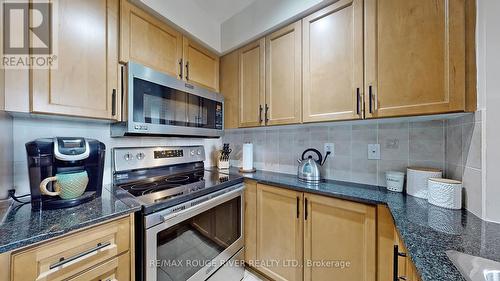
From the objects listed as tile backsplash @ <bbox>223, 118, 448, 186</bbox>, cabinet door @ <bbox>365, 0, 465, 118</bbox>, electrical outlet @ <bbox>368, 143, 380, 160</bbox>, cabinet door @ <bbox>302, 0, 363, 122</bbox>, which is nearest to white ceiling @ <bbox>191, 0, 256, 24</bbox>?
cabinet door @ <bbox>302, 0, 363, 122</bbox>

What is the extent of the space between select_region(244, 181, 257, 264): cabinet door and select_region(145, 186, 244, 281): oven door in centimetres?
7

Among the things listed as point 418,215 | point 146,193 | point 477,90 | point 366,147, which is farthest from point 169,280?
point 477,90

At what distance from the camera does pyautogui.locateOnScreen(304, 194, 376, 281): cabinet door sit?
1043mm

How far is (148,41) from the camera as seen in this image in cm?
132

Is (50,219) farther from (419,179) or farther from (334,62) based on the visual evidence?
(419,179)

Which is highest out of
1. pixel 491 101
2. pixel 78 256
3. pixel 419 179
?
pixel 491 101

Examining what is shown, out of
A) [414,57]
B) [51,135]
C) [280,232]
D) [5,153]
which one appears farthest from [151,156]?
[414,57]

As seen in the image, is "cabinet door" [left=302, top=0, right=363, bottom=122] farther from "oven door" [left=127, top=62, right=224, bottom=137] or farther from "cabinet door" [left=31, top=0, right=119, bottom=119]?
"cabinet door" [left=31, top=0, right=119, bottom=119]

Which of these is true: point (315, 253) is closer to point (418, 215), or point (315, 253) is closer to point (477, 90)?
point (418, 215)

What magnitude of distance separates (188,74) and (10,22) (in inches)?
37.4

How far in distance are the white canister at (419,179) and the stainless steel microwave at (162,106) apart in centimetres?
151

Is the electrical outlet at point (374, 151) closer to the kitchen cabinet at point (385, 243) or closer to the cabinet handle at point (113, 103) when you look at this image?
the kitchen cabinet at point (385, 243)

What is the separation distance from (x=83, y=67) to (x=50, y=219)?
0.78 m

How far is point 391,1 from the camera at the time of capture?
1035 millimetres
